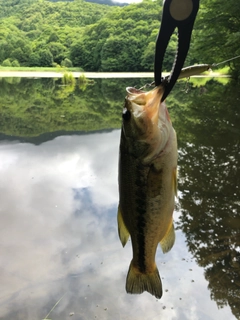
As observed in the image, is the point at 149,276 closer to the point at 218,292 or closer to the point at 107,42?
the point at 218,292

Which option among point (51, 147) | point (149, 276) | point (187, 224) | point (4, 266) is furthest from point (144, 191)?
point (51, 147)

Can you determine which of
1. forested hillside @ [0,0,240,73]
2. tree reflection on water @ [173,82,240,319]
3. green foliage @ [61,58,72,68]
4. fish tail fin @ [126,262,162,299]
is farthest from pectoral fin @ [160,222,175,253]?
green foliage @ [61,58,72,68]

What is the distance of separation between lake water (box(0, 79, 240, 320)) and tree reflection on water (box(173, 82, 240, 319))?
2 centimetres

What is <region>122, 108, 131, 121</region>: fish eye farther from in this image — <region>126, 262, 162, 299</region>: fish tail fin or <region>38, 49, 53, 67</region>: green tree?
<region>38, 49, 53, 67</region>: green tree

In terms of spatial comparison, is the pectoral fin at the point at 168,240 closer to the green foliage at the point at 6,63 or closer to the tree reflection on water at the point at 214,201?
the tree reflection on water at the point at 214,201

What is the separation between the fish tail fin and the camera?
2219 mm

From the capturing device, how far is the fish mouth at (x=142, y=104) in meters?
1.72

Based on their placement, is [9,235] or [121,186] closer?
[121,186]

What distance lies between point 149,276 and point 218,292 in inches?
138

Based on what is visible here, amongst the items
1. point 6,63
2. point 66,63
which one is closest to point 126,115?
point 66,63

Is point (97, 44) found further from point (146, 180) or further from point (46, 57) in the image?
point (146, 180)

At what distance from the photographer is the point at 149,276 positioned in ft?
7.35

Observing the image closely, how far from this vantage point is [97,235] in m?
6.63

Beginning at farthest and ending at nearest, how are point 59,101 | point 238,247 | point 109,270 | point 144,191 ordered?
point 59,101, point 238,247, point 109,270, point 144,191
